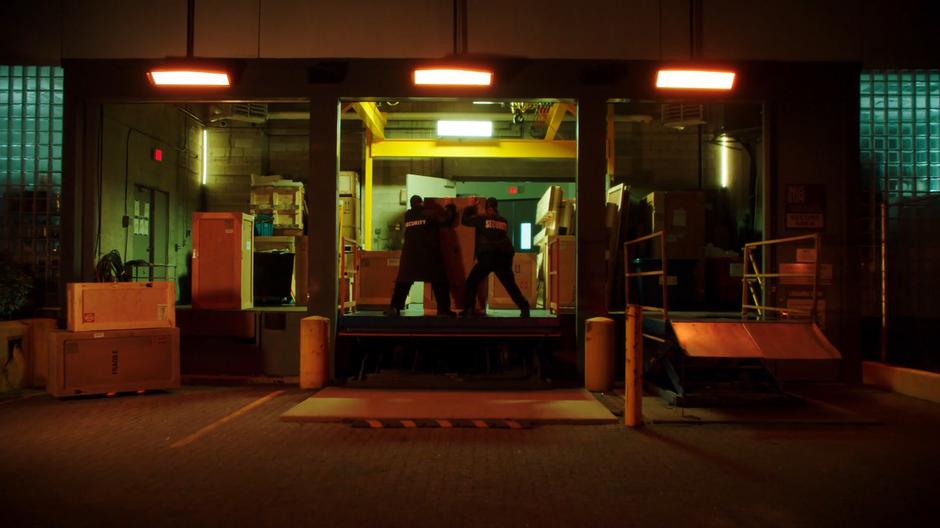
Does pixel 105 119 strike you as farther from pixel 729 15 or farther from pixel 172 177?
pixel 729 15

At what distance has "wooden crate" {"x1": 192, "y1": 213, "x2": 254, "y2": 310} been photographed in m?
8.75

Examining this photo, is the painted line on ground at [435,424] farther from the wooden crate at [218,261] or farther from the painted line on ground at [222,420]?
the wooden crate at [218,261]

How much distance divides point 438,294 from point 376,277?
4.60 ft

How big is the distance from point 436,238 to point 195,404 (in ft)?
11.5

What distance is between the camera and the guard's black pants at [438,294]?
819cm

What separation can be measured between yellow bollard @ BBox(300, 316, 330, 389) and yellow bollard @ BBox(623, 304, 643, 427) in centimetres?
383

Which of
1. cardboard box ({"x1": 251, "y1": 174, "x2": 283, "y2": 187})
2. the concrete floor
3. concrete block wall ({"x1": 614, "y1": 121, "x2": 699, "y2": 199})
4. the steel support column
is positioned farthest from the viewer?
concrete block wall ({"x1": 614, "y1": 121, "x2": 699, "y2": 199})

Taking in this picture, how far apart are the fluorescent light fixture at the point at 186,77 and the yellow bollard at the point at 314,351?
330cm

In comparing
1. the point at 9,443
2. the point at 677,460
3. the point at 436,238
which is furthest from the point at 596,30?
the point at 9,443

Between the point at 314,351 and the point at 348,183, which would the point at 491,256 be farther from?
the point at 348,183

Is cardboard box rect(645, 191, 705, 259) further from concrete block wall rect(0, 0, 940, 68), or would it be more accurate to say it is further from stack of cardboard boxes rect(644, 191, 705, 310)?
concrete block wall rect(0, 0, 940, 68)

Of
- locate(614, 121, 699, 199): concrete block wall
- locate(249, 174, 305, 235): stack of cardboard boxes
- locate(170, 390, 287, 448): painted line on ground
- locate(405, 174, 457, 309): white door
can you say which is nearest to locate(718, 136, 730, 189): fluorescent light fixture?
locate(614, 121, 699, 199): concrete block wall

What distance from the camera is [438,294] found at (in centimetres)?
823

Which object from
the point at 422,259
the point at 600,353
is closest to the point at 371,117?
the point at 422,259
